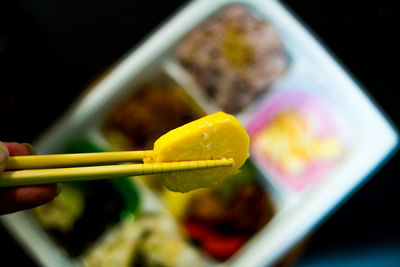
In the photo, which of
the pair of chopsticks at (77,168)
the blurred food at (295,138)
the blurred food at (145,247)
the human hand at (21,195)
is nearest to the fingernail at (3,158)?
the pair of chopsticks at (77,168)

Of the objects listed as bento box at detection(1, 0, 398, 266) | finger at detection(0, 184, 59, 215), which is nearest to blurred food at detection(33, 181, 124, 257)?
bento box at detection(1, 0, 398, 266)

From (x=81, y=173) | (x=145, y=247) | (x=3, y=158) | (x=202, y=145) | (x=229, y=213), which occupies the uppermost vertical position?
(x=3, y=158)

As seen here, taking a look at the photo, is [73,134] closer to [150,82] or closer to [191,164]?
[150,82]

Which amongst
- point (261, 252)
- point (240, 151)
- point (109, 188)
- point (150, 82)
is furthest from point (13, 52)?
point (261, 252)

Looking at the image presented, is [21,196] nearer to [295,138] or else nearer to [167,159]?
[167,159]

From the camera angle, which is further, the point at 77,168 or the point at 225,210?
the point at 225,210

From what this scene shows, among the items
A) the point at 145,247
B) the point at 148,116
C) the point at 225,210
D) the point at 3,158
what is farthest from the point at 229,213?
the point at 3,158

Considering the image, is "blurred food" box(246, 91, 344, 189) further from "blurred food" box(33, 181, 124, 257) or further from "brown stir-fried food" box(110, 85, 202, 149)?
"blurred food" box(33, 181, 124, 257)
